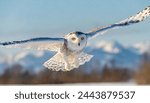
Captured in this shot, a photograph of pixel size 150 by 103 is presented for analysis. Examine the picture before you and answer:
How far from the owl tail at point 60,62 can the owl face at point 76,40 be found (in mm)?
67

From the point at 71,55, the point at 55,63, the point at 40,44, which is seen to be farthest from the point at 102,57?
the point at 40,44

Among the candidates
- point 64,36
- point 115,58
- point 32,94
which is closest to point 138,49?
point 115,58

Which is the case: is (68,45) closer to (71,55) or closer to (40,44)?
(71,55)

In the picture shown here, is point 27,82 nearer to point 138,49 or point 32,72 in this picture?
point 32,72

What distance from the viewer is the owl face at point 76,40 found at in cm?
455

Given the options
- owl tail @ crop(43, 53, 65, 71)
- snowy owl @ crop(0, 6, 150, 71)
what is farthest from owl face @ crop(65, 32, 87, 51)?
owl tail @ crop(43, 53, 65, 71)

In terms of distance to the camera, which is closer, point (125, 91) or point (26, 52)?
point (125, 91)

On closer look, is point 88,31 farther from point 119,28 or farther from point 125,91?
point 125,91

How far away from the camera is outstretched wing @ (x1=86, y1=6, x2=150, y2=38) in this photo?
15.1 ft

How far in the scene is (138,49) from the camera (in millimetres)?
4617

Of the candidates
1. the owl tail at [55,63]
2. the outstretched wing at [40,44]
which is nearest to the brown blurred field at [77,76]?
the owl tail at [55,63]

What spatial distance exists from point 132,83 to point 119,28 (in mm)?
409

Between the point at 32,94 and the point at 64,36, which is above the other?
the point at 64,36

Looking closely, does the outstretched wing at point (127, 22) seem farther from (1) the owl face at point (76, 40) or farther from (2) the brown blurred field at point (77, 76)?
(2) the brown blurred field at point (77, 76)
